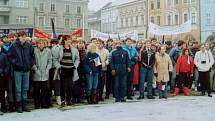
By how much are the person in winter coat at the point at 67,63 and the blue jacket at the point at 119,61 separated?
1.56 meters

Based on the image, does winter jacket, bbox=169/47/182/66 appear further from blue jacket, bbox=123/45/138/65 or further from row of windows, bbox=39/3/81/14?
row of windows, bbox=39/3/81/14

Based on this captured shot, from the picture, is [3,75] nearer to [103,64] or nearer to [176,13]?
[103,64]

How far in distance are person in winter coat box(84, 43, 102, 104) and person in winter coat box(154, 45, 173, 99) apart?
227 cm

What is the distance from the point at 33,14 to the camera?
7150 centimetres

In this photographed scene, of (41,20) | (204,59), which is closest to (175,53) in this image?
(204,59)

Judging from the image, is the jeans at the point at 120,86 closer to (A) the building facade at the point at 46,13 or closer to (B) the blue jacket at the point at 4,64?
(B) the blue jacket at the point at 4,64

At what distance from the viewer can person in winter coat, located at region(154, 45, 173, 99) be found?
546 inches

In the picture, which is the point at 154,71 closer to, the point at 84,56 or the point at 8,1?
the point at 84,56

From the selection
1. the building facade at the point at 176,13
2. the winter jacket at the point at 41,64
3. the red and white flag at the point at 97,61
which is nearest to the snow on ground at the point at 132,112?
the winter jacket at the point at 41,64

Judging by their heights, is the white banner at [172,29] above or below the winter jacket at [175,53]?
above

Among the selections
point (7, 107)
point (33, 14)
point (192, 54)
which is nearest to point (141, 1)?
point (33, 14)

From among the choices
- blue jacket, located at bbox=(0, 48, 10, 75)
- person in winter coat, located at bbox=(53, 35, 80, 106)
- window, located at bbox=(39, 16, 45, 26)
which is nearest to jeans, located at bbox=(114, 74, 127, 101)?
person in winter coat, located at bbox=(53, 35, 80, 106)

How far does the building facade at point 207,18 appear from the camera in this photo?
65219mm

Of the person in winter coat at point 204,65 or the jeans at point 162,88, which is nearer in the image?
the jeans at point 162,88
